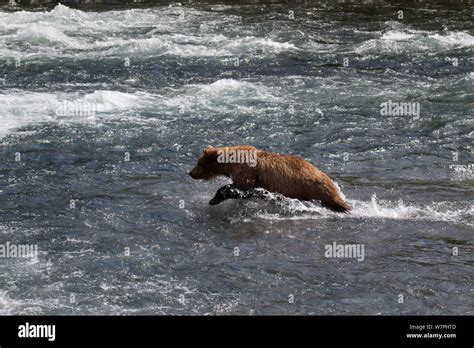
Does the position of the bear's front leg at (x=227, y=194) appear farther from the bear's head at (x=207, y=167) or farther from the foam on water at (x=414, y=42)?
the foam on water at (x=414, y=42)

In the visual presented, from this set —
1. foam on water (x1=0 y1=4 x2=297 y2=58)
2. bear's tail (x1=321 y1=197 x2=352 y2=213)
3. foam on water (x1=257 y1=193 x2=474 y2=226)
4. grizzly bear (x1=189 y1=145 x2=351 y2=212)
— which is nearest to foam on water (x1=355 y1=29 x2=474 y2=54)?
foam on water (x1=0 y1=4 x2=297 y2=58)

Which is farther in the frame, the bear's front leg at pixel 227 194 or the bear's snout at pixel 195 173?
the bear's snout at pixel 195 173

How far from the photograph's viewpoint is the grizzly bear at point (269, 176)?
12.0 metres

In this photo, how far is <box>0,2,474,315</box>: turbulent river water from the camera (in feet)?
32.2

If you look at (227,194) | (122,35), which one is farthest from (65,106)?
(122,35)

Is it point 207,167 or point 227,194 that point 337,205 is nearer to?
point 227,194

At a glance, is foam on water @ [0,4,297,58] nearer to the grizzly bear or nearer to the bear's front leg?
the grizzly bear

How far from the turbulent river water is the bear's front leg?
189 millimetres

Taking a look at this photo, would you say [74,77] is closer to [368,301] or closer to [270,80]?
[270,80]

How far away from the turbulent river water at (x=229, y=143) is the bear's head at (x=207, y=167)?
0.37m

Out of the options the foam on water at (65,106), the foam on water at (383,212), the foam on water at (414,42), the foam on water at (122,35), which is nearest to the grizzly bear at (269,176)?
the foam on water at (383,212)

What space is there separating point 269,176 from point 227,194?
2.04 ft

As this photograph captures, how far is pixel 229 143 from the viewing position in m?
15.1
